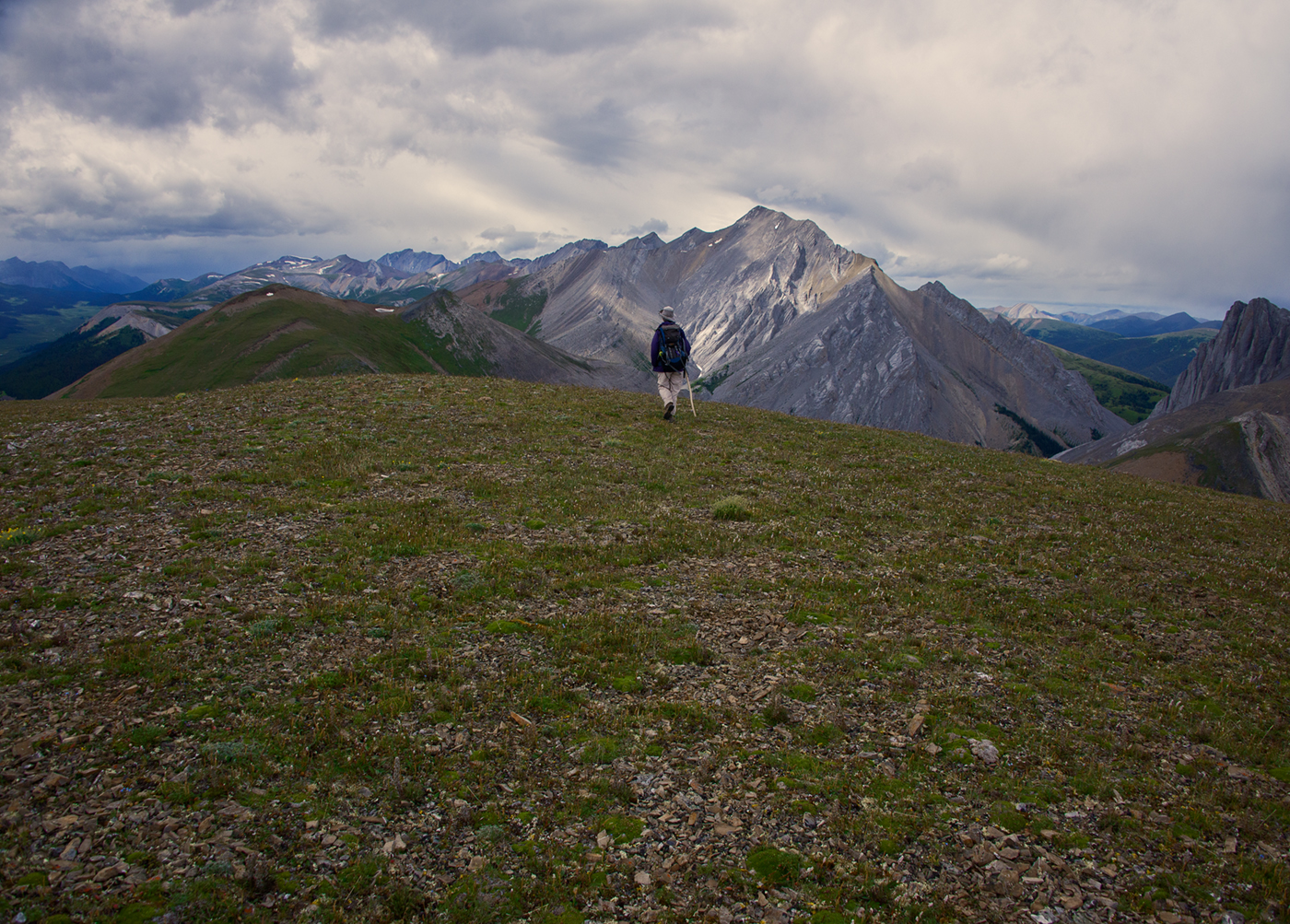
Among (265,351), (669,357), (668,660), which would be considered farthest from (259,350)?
(668,660)

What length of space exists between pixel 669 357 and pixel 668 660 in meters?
20.2

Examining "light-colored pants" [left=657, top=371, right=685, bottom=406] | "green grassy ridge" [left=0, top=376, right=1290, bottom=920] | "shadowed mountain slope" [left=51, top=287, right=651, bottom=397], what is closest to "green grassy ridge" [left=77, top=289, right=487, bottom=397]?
"shadowed mountain slope" [left=51, top=287, right=651, bottom=397]

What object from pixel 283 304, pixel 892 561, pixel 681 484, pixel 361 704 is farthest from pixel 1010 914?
pixel 283 304

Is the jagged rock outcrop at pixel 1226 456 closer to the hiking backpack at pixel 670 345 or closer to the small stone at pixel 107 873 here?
the hiking backpack at pixel 670 345

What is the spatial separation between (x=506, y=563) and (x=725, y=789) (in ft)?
26.1

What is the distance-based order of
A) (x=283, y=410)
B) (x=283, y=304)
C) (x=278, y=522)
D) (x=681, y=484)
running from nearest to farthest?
(x=278, y=522)
(x=681, y=484)
(x=283, y=410)
(x=283, y=304)

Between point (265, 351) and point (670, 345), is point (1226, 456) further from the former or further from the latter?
point (265, 351)

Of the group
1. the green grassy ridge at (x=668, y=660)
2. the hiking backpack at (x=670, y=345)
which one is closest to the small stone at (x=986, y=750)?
the green grassy ridge at (x=668, y=660)

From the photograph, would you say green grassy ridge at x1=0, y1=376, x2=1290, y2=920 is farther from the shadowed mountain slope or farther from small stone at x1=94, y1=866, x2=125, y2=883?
the shadowed mountain slope

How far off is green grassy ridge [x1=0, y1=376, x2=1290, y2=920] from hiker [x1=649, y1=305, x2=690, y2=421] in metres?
7.99

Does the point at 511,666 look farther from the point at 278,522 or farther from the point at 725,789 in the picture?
the point at 278,522

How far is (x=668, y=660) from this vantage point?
1153 centimetres

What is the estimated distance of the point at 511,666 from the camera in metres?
10.8

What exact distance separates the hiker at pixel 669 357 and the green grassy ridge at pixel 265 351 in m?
114
